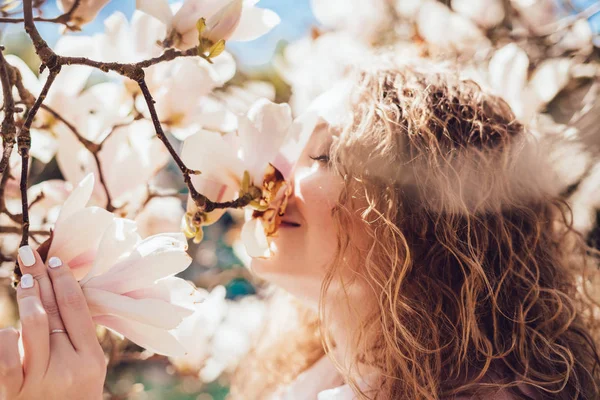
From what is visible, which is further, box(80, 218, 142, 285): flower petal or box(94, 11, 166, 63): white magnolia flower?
box(94, 11, 166, 63): white magnolia flower

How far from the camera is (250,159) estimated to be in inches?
26.0

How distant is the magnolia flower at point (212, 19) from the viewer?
0.55 meters

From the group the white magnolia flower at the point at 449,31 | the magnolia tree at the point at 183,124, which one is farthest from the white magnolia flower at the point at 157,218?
the white magnolia flower at the point at 449,31

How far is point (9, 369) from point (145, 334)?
0.34ft

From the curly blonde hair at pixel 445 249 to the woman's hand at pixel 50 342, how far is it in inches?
14.9

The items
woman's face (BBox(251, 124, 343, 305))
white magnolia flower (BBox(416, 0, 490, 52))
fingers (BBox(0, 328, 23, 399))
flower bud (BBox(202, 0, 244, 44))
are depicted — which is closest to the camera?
fingers (BBox(0, 328, 23, 399))

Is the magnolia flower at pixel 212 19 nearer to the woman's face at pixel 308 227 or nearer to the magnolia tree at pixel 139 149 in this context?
the magnolia tree at pixel 139 149

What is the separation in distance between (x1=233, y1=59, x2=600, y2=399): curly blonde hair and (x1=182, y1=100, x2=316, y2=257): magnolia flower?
0.13 m

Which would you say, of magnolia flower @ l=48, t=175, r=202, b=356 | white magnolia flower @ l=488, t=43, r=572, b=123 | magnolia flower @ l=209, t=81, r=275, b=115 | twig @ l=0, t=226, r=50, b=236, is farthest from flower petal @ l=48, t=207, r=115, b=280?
white magnolia flower @ l=488, t=43, r=572, b=123

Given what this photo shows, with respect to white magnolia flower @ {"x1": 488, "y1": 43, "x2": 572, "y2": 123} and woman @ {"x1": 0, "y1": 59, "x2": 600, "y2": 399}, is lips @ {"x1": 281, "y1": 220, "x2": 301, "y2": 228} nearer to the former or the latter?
woman @ {"x1": 0, "y1": 59, "x2": 600, "y2": 399}

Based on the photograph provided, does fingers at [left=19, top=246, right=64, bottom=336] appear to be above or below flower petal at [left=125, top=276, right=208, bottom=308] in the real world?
above

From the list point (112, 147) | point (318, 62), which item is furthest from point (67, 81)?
point (318, 62)

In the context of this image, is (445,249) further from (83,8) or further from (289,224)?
(83,8)

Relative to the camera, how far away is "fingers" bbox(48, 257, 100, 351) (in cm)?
47
